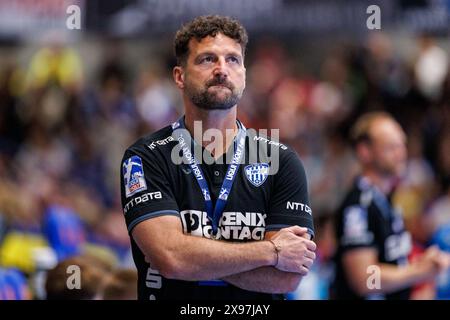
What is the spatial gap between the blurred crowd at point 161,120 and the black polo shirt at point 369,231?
153 cm

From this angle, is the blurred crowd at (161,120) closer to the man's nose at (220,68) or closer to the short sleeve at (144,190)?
the short sleeve at (144,190)

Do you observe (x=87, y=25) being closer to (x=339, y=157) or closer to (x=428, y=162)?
(x=339, y=157)

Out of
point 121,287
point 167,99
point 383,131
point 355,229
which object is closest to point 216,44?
point 121,287

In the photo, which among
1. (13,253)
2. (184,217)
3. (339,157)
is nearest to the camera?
(184,217)

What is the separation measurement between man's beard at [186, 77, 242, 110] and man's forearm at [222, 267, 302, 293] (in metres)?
0.88

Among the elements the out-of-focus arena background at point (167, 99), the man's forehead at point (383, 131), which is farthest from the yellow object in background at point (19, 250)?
the man's forehead at point (383, 131)

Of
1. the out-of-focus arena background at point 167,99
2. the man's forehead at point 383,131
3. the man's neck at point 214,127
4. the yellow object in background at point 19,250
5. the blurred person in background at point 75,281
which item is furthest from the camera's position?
the out-of-focus arena background at point 167,99

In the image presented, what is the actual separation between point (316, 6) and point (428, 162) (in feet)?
7.47

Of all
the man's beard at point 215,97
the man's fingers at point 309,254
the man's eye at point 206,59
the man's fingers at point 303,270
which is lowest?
the man's fingers at point 303,270

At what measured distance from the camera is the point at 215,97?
5082 millimetres

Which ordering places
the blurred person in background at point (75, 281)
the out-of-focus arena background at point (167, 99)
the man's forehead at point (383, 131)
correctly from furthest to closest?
1. the out-of-focus arena background at point (167, 99)
2. the man's forehead at point (383, 131)
3. the blurred person in background at point (75, 281)

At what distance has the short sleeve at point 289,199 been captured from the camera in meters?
5.08
